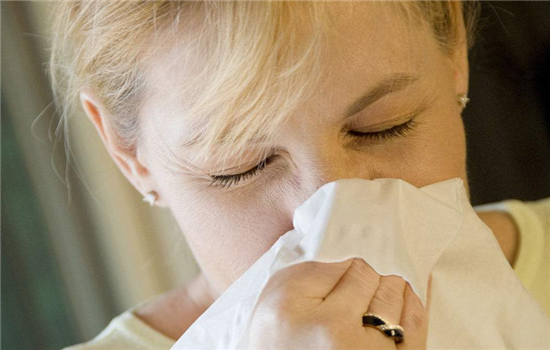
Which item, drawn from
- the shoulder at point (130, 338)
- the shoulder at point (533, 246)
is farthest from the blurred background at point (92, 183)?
the shoulder at point (533, 246)

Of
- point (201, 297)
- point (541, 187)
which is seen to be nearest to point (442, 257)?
point (201, 297)

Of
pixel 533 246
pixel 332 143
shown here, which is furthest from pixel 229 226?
pixel 533 246

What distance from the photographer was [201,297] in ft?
4.11

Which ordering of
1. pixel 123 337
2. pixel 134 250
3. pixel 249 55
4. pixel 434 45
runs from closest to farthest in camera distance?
pixel 249 55 → pixel 434 45 → pixel 123 337 → pixel 134 250

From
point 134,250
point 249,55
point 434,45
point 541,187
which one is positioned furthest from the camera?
point 134,250

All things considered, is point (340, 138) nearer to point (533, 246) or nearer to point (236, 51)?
point (236, 51)

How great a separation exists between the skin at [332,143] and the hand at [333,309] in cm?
14

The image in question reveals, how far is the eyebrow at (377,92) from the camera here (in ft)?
2.64

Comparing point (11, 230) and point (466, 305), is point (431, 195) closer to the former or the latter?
point (466, 305)

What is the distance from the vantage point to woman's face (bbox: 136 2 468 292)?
0.80 metres

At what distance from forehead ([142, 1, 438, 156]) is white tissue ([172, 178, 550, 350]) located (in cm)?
11

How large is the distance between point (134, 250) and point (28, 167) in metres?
0.34

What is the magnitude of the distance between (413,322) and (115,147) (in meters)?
0.57

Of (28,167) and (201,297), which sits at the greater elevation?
(28,167)
